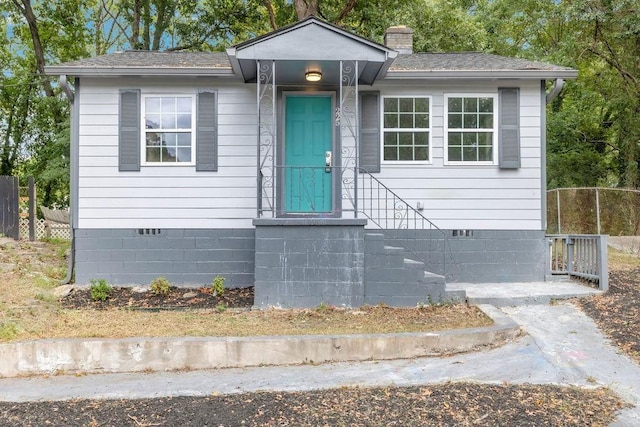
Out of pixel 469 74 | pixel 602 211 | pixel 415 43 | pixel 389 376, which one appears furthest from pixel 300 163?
pixel 602 211

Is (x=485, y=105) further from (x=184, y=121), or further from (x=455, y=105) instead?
(x=184, y=121)

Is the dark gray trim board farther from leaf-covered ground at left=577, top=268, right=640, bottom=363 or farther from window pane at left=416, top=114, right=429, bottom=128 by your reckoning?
leaf-covered ground at left=577, top=268, right=640, bottom=363

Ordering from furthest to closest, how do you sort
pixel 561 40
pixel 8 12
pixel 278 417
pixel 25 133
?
pixel 25 133
pixel 8 12
pixel 561 40
pixel 278 417

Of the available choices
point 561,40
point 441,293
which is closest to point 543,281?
point 441,293

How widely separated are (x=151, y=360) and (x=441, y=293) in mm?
3695

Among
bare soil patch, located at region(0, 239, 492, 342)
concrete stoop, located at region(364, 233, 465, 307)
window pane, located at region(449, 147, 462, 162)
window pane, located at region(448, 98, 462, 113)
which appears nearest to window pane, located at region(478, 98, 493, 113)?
window pane, located at region(448, 98, 462, 113)

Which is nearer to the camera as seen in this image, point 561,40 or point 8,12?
point 561,40

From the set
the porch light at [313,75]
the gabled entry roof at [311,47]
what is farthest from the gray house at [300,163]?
the gabled entry roof at [311,47]

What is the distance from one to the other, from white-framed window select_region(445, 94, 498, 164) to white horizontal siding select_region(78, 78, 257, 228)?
10.2 feet

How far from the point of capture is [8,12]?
17141 mm

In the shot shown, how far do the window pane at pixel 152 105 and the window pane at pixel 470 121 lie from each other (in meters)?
4.83

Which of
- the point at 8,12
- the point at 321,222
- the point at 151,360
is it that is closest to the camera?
the point at 151,360

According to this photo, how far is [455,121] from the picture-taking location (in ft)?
25.0

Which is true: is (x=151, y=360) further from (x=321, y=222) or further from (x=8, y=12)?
(x=8, y=12)
